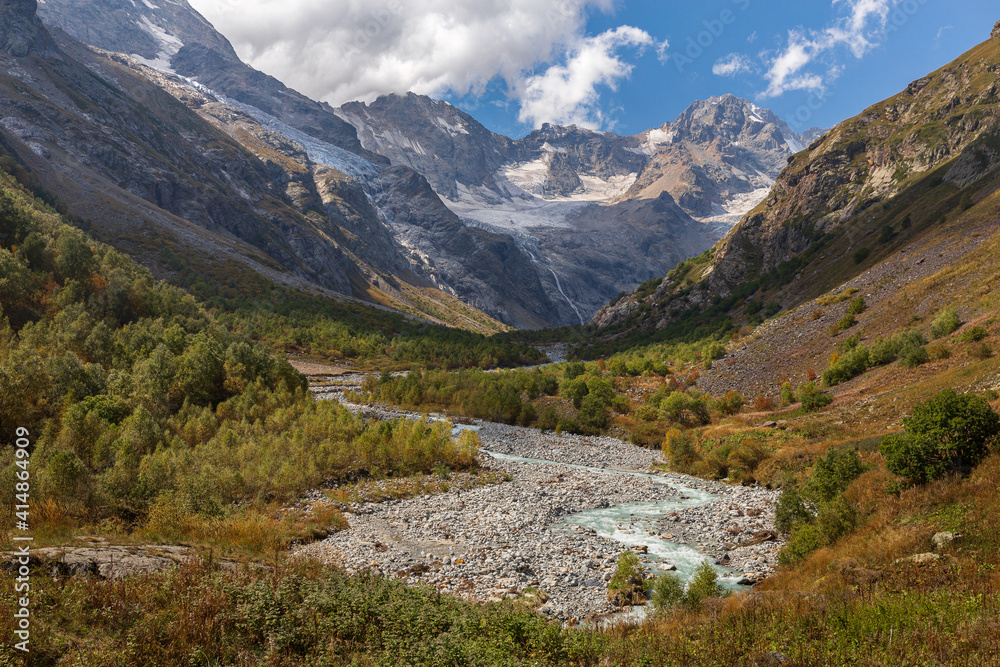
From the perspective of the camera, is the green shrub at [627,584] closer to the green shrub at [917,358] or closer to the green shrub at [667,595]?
the green shrub at [667,595]

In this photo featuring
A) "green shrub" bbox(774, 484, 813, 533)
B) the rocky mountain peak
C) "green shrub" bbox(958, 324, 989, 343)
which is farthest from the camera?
the rocky mountain peak

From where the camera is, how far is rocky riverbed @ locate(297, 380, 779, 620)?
16.4 m

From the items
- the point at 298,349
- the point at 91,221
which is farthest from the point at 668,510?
the point at 91,221

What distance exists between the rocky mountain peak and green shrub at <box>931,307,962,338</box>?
265m

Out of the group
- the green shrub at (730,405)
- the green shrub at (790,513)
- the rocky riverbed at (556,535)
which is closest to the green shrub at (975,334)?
the rocky riverbed at (556,535)

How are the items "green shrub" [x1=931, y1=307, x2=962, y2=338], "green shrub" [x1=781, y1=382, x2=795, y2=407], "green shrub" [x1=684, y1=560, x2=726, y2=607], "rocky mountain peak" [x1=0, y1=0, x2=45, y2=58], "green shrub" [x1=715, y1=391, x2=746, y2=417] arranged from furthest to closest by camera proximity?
"rocky mountain peak" [x1=0, y1=0, x2=45, y2=58] → "green shrub" [x1=715, y1=391, x2=746, y2=417] → "green shrub" [x1=781, y1=382, x2=795, y2=407] → "green shrub" [x1=931, y1=307, x2=962, y2=338] → "green shrub" [x1=684, y1=560, x2=726, y2=607]

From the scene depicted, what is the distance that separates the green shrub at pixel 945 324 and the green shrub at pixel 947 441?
87.9 ft

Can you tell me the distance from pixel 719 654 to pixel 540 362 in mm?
112956

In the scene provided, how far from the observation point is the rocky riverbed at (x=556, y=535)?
53.9 feet

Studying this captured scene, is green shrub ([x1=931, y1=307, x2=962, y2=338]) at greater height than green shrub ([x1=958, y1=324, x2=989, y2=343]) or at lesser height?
greater

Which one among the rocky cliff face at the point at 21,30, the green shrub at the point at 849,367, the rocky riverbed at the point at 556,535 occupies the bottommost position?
the rocky riverbed at the point at 556,535

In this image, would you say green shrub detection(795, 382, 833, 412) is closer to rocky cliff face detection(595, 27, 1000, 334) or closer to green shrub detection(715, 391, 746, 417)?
green shrub detection(715, 391, 746, 417)

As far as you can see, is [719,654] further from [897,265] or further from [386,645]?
[897,265]

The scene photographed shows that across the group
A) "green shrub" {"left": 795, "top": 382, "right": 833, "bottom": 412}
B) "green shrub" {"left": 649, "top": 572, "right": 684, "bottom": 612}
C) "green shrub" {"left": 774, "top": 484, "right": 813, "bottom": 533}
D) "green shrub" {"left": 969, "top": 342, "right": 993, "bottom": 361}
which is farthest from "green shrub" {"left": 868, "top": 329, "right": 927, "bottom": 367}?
"green shrub" {"left": 649, "top": 572, "right": 684, "bottom": 612}
